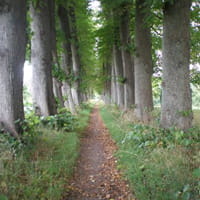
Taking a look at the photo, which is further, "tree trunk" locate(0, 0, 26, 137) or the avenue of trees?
the avenue of trees

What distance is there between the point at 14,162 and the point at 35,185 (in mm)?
734

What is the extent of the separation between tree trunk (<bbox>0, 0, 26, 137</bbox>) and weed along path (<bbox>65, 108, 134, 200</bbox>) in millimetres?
1978

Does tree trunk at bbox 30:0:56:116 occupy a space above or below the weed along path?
above

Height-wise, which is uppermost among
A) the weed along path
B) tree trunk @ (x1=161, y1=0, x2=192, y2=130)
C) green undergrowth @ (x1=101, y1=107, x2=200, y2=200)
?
tree trunk @ (x1=161, y1=0, x2=192, y2=130)

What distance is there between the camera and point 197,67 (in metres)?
11.5

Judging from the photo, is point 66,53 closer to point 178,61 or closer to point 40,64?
point 40,64

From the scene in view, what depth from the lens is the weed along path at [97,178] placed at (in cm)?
343

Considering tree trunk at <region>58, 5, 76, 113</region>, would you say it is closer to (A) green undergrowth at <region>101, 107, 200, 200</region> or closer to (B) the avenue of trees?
(B) the avenue of trees

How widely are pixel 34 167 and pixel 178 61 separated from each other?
4.48m

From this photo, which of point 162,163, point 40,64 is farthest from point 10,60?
point 162,163

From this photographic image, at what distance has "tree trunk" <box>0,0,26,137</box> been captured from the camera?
446cm

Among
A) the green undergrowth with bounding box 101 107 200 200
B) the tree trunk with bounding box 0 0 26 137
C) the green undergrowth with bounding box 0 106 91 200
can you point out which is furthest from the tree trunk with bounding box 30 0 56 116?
the green undergrowth with bounding box 101 107 200 200

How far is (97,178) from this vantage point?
4141mm

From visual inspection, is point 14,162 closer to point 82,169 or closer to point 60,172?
point 60,172
